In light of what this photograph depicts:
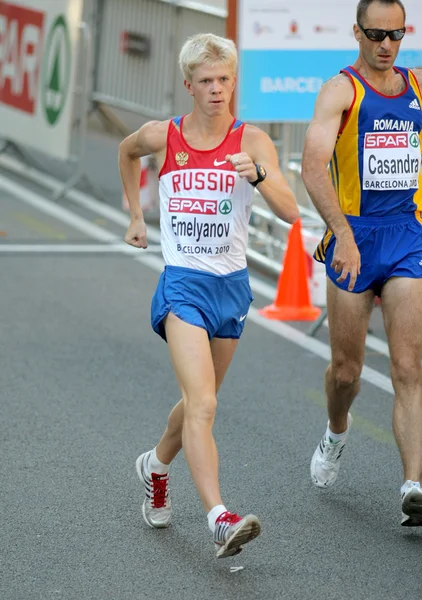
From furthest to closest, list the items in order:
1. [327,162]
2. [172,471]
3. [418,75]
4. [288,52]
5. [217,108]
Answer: [288,52] → [172,471] → [418,75] → [327,162] → [217,108]

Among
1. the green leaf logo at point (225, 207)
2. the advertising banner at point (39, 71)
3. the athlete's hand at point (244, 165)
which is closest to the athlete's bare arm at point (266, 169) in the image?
the athlete's hand at point (244, 165)

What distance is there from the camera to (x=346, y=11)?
34.8ft

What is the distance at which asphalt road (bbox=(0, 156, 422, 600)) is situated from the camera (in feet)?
16.5

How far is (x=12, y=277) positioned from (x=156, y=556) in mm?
6039

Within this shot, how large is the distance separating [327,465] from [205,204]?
5.07 ft

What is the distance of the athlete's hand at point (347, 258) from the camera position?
18.2ft

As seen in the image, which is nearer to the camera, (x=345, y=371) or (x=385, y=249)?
(x=385, y=249)

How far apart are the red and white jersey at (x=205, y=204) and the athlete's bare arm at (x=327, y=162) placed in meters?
0.39

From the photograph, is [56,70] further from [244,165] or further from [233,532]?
[233,532]

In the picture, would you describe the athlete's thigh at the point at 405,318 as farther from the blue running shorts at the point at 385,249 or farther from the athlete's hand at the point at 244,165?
the athlete's hand at the point at 244,165

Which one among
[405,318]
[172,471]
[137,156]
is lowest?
[172,471]

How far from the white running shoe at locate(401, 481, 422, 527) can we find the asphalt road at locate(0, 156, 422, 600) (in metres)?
0.12

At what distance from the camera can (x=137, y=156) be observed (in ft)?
18.5

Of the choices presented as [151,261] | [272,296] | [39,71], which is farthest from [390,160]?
[39,71]
